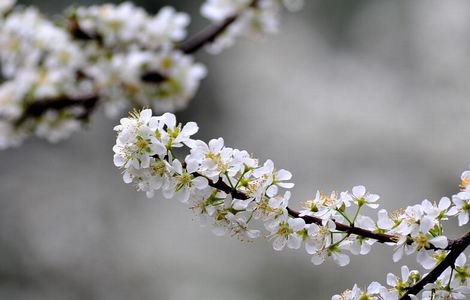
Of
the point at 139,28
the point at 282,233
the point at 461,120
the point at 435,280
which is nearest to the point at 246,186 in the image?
the point at 282,233

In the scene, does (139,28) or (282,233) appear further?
(139,28)

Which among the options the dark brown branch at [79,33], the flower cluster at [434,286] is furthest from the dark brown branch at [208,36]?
the flower cluster at [434,286]

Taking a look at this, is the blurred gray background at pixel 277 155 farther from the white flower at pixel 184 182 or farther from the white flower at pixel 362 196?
the white flower at pixel 184 182

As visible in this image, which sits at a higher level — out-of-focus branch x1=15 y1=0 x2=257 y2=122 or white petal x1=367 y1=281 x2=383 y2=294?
out-of-focus branch x1=15 y1=0 x2=257 y2=122

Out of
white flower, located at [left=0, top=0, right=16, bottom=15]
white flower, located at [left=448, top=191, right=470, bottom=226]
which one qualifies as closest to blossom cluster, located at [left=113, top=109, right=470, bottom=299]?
white flower, located at [left=448, top=191, right=470, bottom=226]

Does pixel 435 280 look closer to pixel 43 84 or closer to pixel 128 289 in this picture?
pixel 43 84

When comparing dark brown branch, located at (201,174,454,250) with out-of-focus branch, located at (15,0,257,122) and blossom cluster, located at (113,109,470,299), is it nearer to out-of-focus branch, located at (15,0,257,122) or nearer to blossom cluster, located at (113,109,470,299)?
blossom cluster, located at (113,109,470,299)

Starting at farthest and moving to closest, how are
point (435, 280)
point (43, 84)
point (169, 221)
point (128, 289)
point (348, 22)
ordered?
→ point (348, 22)
point (169, 221)
point (128, 289)
point (43, 84)
point (435, 280)
